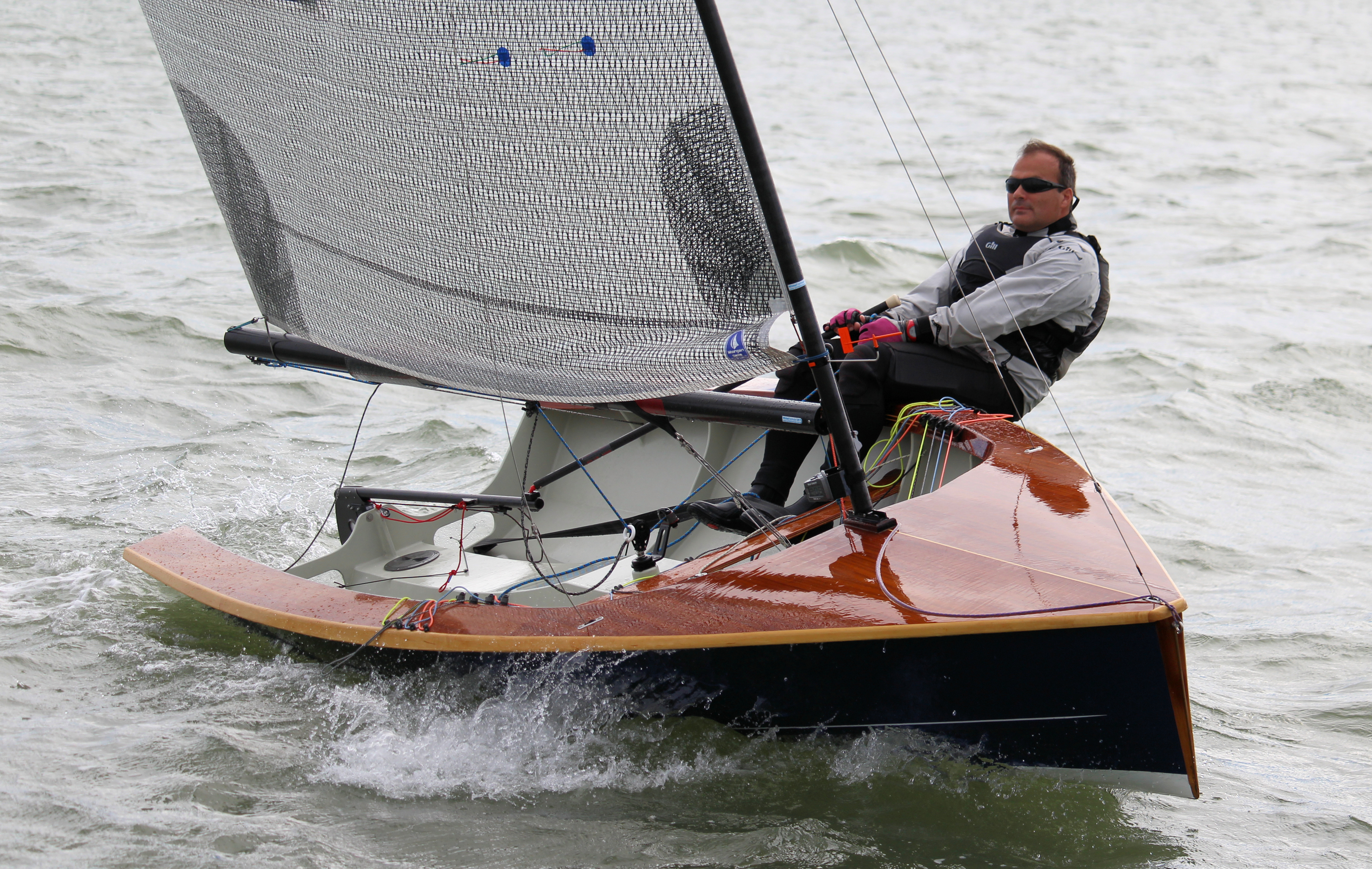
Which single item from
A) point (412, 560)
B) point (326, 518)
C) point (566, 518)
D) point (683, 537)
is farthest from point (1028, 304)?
point (326, 518)

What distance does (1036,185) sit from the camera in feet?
10.9

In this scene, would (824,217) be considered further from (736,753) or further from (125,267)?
(736,753)

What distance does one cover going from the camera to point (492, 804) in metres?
2.58

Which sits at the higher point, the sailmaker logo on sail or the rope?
the sailmaker logo on sail

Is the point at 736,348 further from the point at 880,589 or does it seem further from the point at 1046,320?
the point at 1046,320

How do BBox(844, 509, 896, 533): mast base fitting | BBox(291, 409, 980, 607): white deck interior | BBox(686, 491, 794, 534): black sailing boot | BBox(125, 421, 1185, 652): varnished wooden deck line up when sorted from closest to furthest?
BBox(125, 421, 1185, 652): varnished wooden deck < BBox(844, 509, 896, 533): mast base fitting < BBox(686, 491, 794, 534): black sailing boot < BBox(291, 409, 980, 607): white deck interior

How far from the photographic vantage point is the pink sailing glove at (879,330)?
329 centimetres

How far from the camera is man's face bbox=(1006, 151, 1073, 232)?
333cm

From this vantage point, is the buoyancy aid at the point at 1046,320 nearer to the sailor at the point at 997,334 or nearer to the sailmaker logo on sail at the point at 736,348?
the sailor at the point at 997,334

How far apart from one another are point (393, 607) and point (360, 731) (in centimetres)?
27

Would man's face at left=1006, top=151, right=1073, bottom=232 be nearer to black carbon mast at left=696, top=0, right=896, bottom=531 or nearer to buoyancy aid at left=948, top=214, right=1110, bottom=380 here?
buoyancy aid at left=948, top=214, right=1110, bottom=380

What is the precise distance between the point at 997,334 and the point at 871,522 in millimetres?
808

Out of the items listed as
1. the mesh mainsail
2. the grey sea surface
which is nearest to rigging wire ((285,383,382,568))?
the grey sea surface

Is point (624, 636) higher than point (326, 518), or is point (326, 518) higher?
point (624, 636)
